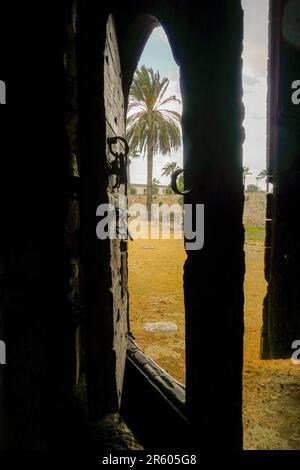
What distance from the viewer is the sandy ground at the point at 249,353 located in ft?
5.90

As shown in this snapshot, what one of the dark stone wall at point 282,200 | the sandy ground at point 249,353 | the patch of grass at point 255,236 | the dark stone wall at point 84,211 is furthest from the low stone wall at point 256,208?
the dark stone wall at point 84,211

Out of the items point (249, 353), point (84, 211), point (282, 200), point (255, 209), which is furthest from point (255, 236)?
point (84, 211)

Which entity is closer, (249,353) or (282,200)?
(282,200)

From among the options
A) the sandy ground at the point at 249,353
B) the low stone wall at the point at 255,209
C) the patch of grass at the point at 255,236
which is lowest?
the sandy ground at the point at 249,353

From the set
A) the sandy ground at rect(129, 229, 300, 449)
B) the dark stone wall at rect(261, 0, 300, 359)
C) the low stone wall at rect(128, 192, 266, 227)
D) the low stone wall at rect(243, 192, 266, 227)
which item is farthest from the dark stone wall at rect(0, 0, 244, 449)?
the low stone wall at rect(243, 192, 266, 227)

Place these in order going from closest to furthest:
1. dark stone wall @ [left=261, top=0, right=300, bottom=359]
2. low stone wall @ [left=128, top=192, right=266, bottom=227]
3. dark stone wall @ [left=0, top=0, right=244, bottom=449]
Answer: dark stone wall @ [left=0, top=0, right=244, bottom=449], dark stone wall @ [left=261, top=0, right=300, bottom=359], low stone wall @ [left=128, top=192, right=266, bottom=227]

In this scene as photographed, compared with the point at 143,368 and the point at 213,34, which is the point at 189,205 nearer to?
the point at 213,34

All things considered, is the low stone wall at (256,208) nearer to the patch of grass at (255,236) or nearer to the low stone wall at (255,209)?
the low stone wall at (255,209)

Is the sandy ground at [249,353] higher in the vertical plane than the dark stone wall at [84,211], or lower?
lower

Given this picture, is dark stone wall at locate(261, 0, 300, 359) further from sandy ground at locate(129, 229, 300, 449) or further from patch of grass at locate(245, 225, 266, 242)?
patch of grass at locate(245, 225, 266, 242)

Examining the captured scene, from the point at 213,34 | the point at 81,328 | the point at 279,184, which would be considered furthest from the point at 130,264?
the point at 213,34

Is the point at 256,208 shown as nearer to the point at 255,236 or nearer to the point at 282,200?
the point at 255,236

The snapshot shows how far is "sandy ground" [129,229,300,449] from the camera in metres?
1.80

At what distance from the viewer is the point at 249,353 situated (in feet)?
11.0
